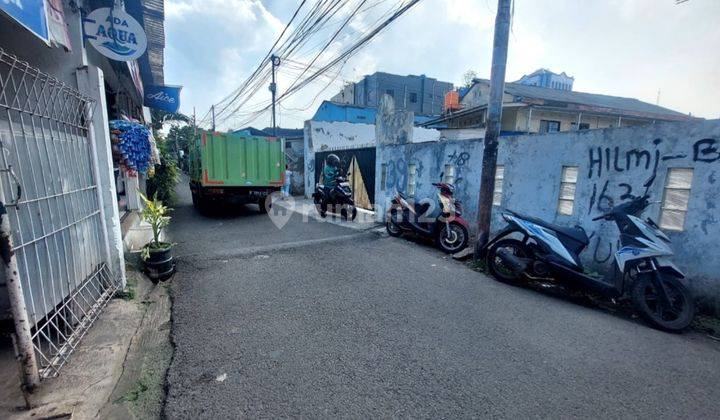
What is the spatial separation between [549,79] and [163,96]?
1186 inches

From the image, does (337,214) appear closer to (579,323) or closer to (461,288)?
(461,288)

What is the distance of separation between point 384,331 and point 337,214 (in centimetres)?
631

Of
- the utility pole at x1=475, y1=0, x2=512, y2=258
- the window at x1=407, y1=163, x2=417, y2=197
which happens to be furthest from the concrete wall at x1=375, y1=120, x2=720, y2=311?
the window at x1=407, y1=163, x2=417, y2=197

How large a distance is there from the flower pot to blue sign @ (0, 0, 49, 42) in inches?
102

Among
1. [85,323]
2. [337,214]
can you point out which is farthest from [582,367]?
[337,214]

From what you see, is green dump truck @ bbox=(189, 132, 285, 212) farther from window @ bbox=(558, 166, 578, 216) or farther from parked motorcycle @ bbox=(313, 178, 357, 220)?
window @ bbox=(558, 166, 578, 216)

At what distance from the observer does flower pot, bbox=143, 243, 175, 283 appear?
13.3 ft

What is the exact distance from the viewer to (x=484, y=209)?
4996 millimetres

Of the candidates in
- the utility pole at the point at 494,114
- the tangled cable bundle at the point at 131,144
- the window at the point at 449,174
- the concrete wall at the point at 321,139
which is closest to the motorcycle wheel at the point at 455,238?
the utility pole at the point at 494,114

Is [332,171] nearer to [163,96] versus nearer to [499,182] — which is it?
[499,182]

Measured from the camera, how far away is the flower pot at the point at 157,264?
159 inches

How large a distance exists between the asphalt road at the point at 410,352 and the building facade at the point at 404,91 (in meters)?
29.3

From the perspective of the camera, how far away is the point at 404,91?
108 feet

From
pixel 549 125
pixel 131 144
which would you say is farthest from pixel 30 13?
pixel 549 125
